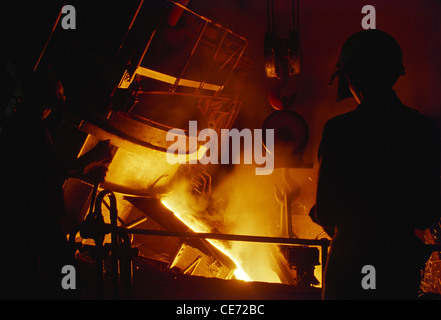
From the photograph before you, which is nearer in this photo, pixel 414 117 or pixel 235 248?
pixel 414 117

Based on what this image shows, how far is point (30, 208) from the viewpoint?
3209 millimetres

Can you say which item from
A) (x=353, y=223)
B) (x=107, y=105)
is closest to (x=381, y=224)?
(x=353, y=223)

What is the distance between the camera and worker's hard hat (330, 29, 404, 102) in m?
1.85

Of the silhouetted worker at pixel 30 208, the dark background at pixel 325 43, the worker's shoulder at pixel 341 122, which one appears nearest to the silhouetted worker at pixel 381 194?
the worker's shoulder at pixel 341 122

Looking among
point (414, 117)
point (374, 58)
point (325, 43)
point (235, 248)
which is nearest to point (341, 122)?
point (414, 117)

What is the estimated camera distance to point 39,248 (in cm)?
322

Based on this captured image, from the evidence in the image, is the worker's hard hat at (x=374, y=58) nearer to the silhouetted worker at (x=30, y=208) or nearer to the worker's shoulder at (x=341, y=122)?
the worker's shoulder at (x=341, y=122)

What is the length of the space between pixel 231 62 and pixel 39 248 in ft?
17.6

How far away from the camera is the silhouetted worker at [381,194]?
164 cm

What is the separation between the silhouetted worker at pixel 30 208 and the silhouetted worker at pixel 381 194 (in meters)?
2.77

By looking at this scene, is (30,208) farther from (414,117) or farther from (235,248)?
(235,248)

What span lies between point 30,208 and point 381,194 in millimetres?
3188

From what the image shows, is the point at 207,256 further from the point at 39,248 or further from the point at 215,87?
the point at 39,248

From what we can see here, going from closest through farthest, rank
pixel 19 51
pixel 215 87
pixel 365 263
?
pixel 365 263, pixel 19 51, pixel 215 87
